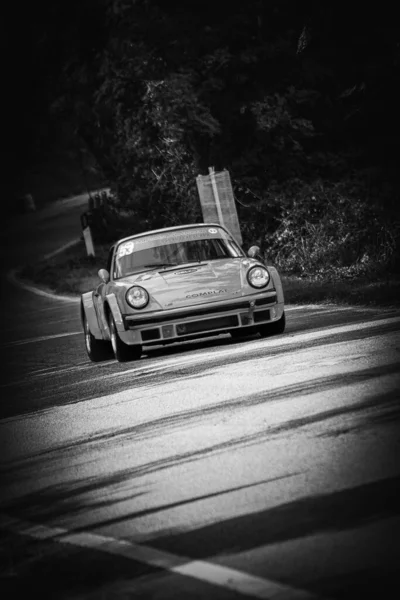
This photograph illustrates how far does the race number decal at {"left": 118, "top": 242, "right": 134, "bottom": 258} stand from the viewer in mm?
14834

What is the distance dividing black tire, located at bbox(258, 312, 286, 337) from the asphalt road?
0.77 m

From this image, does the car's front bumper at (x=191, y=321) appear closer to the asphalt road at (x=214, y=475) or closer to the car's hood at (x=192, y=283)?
the car's hood at (x=192, y=283)

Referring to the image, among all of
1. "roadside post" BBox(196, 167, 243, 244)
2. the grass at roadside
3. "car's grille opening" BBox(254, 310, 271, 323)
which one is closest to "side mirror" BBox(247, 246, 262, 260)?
"car's grille opening" BBox(254, 310, 271, 323)

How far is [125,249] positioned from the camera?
1491cm

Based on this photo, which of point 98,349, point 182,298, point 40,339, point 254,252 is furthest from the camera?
point 40,339

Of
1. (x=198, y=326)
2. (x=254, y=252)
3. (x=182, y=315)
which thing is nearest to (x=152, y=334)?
(x=182, y=315)

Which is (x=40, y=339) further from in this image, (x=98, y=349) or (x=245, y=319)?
(x=245, y=319)

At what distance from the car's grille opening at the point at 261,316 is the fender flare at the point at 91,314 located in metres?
2.06

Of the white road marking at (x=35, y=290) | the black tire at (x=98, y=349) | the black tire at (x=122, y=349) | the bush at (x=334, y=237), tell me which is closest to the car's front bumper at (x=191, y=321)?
the black tire at (x=122, y=349)

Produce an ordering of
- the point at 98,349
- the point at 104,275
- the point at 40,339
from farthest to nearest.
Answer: the point at 40,339
the point at 98,349
the point at 104,275

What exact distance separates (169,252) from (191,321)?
5.44 ft

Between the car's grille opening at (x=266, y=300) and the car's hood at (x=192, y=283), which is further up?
the car's hood at (x=192, y=283)

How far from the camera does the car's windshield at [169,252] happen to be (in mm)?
14552

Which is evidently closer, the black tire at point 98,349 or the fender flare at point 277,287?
the fender flare at point 277,287
